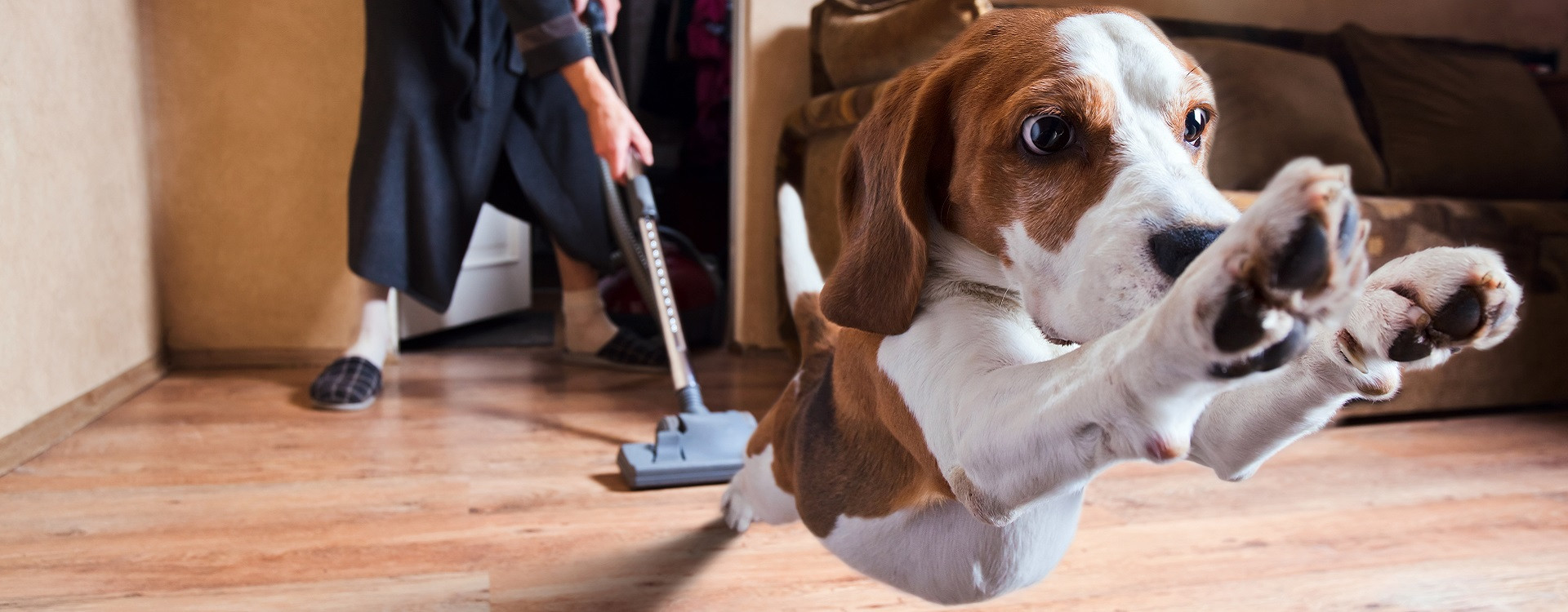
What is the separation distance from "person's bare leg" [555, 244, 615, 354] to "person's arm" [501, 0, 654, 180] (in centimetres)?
77

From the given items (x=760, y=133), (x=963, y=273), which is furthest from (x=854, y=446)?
(x=760, y=133)

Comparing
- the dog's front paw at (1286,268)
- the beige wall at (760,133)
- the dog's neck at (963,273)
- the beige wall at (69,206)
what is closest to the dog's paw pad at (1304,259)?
the dog's front paw at (1286,268)

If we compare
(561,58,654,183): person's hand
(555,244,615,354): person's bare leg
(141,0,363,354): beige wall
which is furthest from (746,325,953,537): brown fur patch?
(141,0,363,354): beige wall

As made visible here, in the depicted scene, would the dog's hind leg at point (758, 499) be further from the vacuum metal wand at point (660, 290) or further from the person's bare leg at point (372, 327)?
the person's bare leg at point (372, 327)

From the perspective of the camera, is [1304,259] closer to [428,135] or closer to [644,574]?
[644,574]

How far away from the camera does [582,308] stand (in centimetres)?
262

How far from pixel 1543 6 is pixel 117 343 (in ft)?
15.3

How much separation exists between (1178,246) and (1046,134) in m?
0.16

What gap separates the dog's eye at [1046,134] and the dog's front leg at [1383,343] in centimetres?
22

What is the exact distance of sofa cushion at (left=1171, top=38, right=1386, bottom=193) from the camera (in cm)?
232

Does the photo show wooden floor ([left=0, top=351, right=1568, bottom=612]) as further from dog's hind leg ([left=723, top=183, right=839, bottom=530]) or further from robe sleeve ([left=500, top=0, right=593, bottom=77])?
robe sleeve ([left=500, top=0, right=593, bottom=77])

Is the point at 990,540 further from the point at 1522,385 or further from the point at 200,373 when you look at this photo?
the point at 200,373

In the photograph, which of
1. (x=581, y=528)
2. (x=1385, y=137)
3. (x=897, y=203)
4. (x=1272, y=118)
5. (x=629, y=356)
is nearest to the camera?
(x=897, y=203)

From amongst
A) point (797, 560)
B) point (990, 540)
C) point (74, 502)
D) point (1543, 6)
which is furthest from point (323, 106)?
point (1543, 6)
